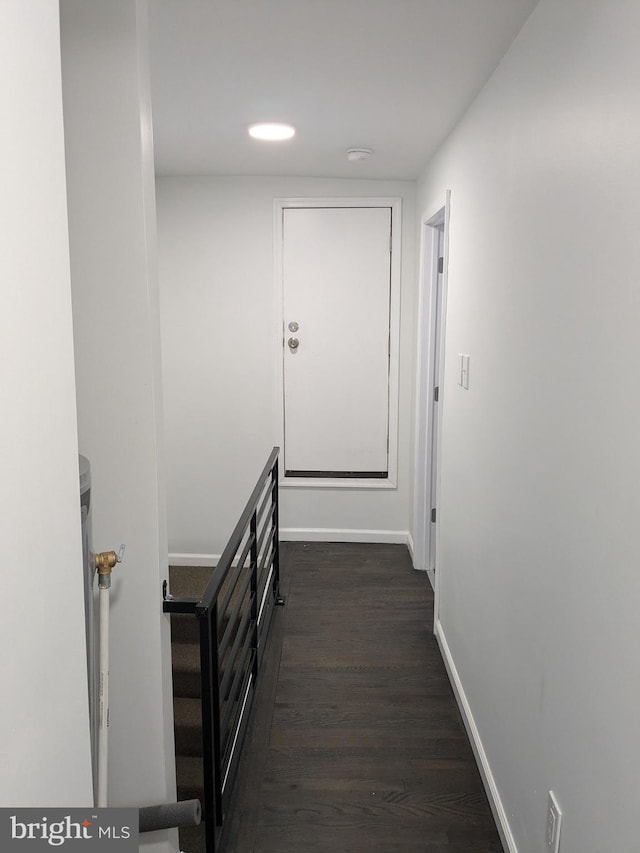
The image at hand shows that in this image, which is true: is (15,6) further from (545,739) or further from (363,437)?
(363,437)

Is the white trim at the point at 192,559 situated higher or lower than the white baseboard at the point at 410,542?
lower

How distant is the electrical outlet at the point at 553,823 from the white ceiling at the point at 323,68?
1.92m

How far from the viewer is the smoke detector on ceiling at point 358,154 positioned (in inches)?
131

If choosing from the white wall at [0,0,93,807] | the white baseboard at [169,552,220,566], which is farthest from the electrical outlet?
the white baseboard at [169,552,220,566]

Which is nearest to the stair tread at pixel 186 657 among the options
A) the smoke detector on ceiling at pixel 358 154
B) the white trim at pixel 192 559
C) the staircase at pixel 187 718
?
the staircase at pixel 187 718

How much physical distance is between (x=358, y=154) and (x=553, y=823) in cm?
290

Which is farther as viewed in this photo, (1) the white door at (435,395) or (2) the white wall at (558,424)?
(1) the white door at (435,395)

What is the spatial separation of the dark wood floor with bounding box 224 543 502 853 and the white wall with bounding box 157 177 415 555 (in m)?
0.93

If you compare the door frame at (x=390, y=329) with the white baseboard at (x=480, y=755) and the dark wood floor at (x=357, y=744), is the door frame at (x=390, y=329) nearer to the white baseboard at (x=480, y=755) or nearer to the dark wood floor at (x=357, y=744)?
the dark wood floor at (x=357, y=744)

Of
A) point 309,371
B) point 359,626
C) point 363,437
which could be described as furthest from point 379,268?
point 359,626

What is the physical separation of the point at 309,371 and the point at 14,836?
372 cm

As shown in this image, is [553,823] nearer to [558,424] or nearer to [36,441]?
[558,424]

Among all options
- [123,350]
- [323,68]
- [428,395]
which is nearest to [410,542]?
[428,395]

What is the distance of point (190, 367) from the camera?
433 cm
